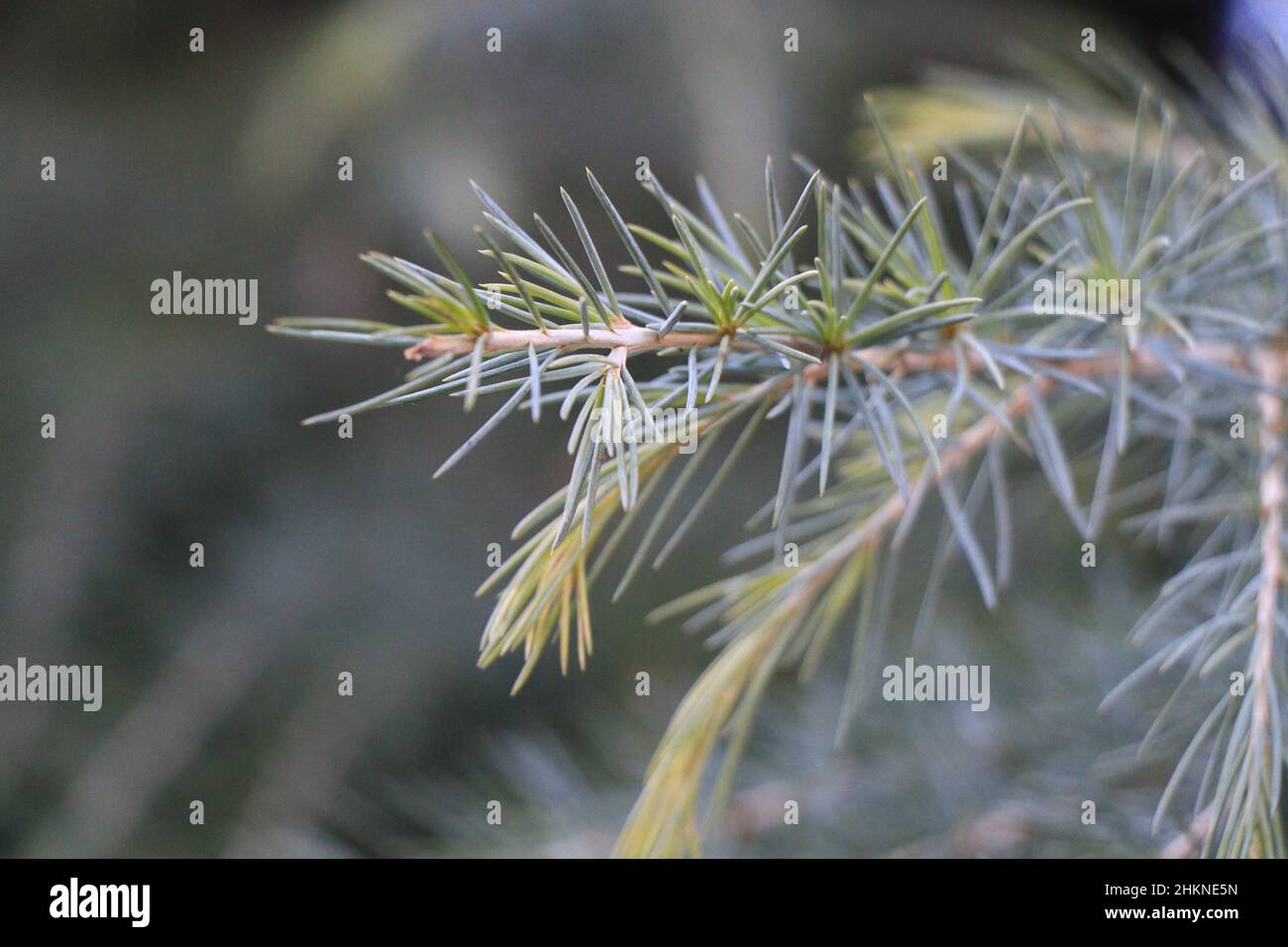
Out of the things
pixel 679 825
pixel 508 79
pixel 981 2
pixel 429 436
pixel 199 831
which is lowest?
pixel 199 831

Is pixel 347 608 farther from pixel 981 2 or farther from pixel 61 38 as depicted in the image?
pixel 981 2

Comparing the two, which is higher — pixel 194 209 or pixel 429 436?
pixel 194 209

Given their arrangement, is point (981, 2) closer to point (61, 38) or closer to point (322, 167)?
point (322, 167)

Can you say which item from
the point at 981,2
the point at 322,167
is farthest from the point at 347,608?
the point at 981,2
